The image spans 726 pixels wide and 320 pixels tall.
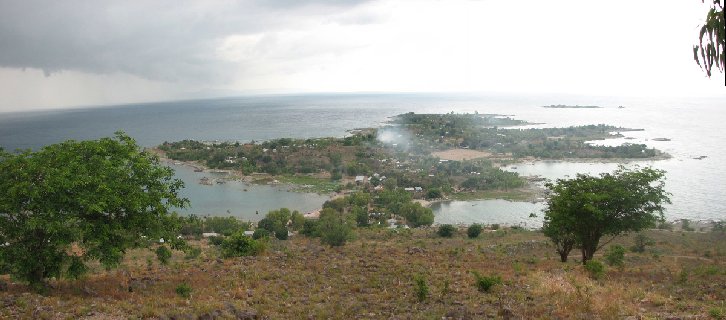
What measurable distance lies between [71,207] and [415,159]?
89920mm

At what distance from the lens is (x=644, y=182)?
2212cm

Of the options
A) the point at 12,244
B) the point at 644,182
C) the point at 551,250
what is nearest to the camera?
the point at 12,244

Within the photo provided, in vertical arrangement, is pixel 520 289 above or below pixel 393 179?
above

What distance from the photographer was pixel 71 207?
1335cm

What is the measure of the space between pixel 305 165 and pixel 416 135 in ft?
173

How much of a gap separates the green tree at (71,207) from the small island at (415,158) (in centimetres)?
5968

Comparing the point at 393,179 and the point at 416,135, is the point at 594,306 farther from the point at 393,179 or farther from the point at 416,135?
the point at 416,135

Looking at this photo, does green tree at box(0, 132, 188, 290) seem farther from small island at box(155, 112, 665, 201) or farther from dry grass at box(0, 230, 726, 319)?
small island at box(155, 112, 665, 201)

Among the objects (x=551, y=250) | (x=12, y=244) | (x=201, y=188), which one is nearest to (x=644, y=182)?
(x=551, y=250)

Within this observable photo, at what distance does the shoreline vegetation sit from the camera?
77438 millimetres

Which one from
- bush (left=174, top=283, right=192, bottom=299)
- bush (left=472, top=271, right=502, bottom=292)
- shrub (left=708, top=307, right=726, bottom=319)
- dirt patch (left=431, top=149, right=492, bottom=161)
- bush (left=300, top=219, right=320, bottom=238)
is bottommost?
bush (left=300, top=219, right=320, bottom=238)

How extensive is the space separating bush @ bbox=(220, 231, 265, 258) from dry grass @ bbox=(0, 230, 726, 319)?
1630mm

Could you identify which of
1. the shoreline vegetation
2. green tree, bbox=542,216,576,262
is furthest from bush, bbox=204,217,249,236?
green tree, bbox=542,216,576,262

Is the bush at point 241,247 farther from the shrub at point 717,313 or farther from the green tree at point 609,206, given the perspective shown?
the shrub at point 717,313
